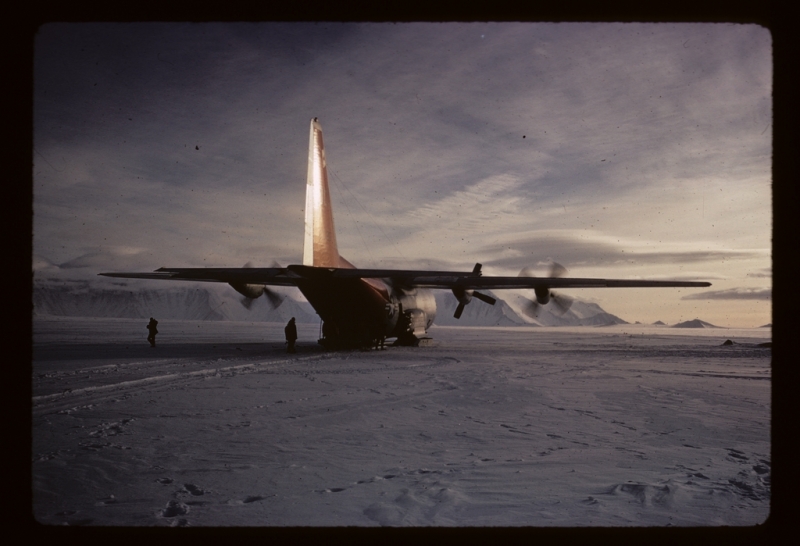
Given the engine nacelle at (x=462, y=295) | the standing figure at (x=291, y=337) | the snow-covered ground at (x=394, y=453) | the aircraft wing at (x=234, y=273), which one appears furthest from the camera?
the engine nacelle at (x=462, y=295)

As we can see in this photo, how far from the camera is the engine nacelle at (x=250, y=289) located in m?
20.6

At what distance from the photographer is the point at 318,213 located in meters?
19.4

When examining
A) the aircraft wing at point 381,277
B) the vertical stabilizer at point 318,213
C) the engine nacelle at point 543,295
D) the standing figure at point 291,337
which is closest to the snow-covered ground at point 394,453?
the aircraft wing at point 381,277

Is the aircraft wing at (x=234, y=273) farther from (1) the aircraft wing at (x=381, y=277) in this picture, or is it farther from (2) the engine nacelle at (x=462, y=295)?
(2) the engine nacelle at (x=462, y=295)

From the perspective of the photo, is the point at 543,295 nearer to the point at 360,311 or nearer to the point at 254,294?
the point at 360,311

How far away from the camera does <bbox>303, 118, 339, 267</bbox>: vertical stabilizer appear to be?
60.9 feet

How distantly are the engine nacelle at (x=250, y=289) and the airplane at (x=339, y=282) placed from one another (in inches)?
1.7

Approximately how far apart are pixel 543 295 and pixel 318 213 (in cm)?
1059

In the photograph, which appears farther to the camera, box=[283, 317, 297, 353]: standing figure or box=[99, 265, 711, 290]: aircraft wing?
box=[283, 317, 297, 353]: standing figure

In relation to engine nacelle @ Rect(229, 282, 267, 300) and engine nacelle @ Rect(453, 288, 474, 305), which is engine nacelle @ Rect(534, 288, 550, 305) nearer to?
engine nacelle @ Rect(453, 288, 474, 305)

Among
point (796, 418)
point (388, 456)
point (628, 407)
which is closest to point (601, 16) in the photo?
point (796, 418)

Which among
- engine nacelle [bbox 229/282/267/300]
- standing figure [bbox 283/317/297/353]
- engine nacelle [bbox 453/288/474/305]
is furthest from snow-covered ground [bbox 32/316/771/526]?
engine nacelle [bbox 453/288/474/305]

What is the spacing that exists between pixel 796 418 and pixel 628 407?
637 cm
